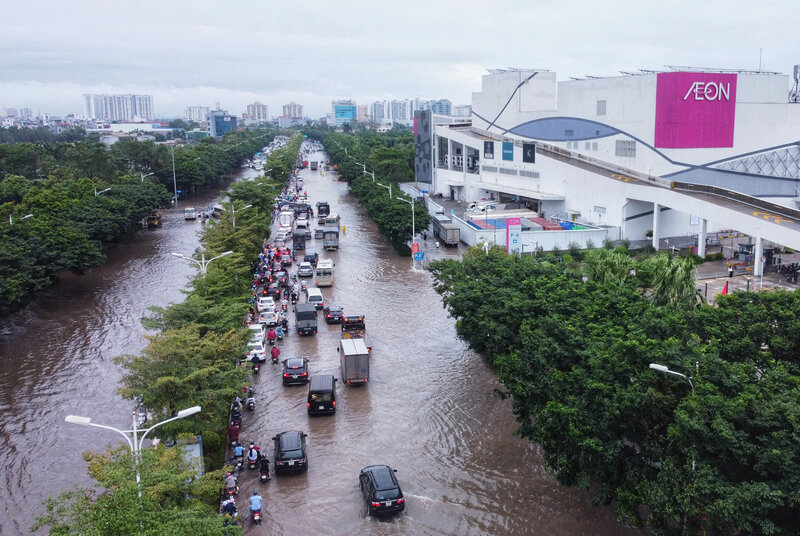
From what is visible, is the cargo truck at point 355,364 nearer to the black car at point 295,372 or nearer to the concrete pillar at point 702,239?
the black car at point 295,372

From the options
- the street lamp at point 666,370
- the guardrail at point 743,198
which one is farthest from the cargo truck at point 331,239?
the street lamp at point 666,370

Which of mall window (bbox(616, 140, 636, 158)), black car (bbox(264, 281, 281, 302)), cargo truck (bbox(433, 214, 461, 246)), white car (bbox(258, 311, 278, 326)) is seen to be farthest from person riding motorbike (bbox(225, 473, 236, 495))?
mall window (bbox(616, 140, 636, 158))

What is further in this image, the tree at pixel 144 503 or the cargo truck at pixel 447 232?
the cargo truck at pixel 447 232

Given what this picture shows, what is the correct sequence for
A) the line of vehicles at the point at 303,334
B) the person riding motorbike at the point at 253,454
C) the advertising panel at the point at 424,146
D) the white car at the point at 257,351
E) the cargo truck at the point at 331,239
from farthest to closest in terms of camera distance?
the advertising panel at the point at 424,146
the cargo truck at the point at 331,239
the white car at the point at 257,351
the person riding motorbike at the point at 253,454
the line of vehicles at the point at 303,334

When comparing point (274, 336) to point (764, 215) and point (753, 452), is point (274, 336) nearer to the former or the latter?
point (753, 452)

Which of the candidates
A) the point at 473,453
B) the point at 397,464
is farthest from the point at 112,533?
the point at 473,453

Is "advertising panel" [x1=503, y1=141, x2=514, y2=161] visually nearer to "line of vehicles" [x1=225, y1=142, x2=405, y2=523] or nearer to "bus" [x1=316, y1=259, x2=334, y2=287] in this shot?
"line of vehicles" [x1=225, y1=142, x2=405, y2=523]
